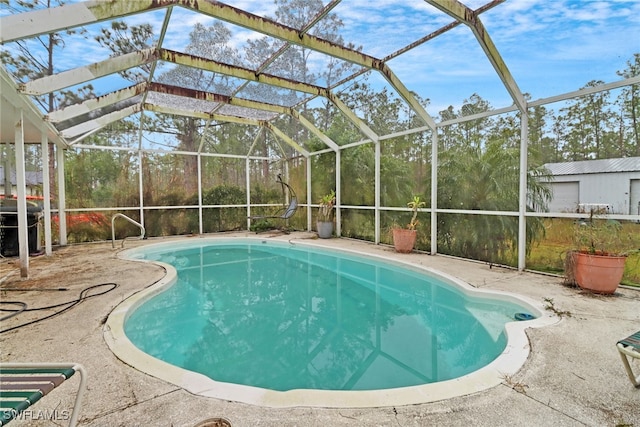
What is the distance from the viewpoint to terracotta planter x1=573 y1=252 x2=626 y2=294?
3.69 m

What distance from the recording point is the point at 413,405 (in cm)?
177

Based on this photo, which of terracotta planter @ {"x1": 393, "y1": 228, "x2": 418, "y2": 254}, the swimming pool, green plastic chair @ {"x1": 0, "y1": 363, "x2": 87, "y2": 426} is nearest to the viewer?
green plastic chair @ {"x1": 0, "y1": 363, "x2": 87, "y2": 426}

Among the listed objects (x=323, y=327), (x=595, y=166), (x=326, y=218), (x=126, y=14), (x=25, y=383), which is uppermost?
(x=126, y=14)

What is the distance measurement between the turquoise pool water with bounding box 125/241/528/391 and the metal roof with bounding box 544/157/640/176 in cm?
235

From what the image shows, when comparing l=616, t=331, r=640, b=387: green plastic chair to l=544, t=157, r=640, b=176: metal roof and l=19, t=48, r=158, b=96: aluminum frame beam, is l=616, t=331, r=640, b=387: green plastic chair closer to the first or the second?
l=544, t=157, r=640, b=176: metal roof

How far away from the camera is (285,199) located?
11.3 meters

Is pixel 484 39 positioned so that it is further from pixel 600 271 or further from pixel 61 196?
pixel 61 196

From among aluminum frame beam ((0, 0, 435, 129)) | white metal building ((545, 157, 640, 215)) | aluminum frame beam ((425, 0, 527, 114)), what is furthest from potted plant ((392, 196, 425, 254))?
aluminum frame beam ((0, 0, 435, 129))

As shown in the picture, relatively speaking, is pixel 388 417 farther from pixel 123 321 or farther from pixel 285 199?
pixel 285 199

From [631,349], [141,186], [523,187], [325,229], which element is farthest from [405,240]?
[141,186]

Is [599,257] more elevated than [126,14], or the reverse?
[126,14]

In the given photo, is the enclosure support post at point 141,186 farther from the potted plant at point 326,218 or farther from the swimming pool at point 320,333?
the potted plant at point 326,218

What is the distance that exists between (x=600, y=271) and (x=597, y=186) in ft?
4.08

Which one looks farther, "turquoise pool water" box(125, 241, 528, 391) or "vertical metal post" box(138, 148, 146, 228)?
"vertical metal post" box(138, 148, 146, 228)
